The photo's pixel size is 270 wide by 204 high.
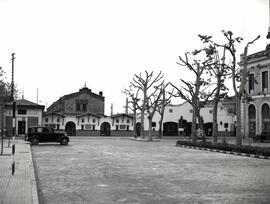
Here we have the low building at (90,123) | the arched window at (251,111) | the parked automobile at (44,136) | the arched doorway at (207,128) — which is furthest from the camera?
the arched doorway at (207,128)

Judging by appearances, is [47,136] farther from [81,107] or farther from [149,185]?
[81,107]

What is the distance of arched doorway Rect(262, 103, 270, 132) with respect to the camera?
4469 centimetres

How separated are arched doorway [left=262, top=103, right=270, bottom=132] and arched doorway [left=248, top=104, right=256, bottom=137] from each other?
6.18ft

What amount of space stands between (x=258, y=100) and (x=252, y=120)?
3096 millimetres

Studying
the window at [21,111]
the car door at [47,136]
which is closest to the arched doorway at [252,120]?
the car door at [47,136]

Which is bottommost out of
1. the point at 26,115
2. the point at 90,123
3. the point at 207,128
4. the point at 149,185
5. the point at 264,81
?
the point at 149,185

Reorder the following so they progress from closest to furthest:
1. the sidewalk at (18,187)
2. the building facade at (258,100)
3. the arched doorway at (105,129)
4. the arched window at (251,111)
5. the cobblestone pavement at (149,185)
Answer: the sidewalk at (18,187) → the cobblestone pavement at (149,185) → the building facade at (258,100) → the arched window at (251,111) → the arched doorway at (105,129)

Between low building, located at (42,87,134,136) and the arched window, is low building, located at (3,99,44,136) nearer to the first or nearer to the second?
low building, located at (42,87,134,136)

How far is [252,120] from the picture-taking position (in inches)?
1877

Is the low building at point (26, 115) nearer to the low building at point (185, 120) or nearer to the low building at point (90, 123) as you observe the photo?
the low building at point (90, 123)

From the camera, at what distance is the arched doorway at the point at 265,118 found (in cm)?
4469

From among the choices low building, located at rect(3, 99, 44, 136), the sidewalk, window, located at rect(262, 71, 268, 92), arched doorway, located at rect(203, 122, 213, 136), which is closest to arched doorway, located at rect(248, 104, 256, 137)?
window, located at rect(262, 71, 268, 92)

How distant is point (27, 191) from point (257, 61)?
41.8 metres

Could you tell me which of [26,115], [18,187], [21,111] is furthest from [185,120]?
[18,187]
